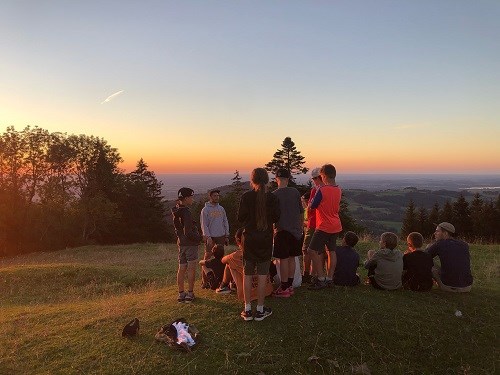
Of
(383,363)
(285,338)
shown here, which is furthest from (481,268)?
(285,338)

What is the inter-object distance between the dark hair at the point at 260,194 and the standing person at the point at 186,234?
2.11 m

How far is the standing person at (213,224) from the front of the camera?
10367 mm

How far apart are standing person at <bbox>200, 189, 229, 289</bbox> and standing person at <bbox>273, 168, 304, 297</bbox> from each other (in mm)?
2986

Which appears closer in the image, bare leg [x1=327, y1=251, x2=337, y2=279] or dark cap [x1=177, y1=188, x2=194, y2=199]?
dark cap [x1=177, y1=188, x2=194, y2=199]

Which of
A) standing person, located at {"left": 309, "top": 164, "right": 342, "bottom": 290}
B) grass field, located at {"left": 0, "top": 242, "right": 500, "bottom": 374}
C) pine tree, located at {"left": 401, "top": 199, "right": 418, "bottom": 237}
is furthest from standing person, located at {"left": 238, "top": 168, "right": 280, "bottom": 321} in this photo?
pine tree, located at {"left": 401, "top": 199, "right": 418, "bottom": 237}

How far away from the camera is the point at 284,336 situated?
6.45m

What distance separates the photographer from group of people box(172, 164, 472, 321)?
7.86 metres

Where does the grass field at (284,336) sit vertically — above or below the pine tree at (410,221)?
above

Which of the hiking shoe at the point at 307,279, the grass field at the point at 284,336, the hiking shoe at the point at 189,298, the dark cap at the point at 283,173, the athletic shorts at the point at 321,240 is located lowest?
the grass field at the point at 284,336

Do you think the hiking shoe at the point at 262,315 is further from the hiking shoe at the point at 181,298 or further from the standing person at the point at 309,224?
the hiking shoe at the point at 181,298

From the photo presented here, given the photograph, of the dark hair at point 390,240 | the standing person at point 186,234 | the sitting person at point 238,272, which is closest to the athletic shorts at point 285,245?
the sitting person at point 238,272

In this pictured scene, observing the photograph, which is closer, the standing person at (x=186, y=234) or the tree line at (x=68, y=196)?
the standing person at (x=186, y=234)

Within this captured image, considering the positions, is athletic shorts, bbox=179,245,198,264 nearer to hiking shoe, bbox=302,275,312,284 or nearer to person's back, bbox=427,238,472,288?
hiking shoe, bbox=302,275,312,284

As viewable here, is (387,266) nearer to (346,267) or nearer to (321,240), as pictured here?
(346,267)
